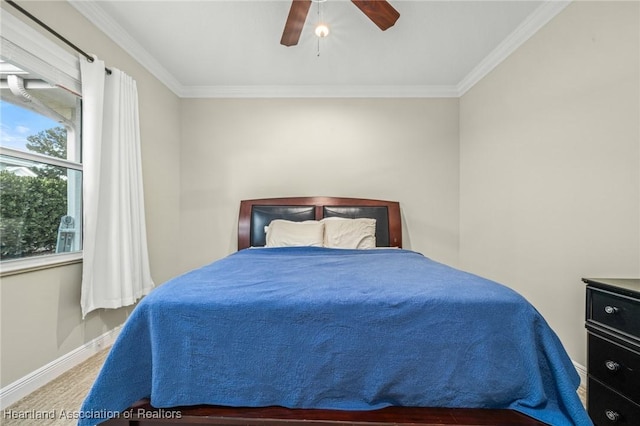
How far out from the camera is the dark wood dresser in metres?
1.31

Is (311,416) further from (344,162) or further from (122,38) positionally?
(122,38)

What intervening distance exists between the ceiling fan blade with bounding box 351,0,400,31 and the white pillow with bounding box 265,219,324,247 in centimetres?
184

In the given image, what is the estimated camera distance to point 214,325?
1.29 m

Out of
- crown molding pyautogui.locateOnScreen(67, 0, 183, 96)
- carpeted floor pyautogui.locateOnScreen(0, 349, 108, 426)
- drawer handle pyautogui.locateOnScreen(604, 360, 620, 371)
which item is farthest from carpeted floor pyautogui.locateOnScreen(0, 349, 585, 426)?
crown molding pyautogui.locateOnScreen(67, 0, 183, 96)

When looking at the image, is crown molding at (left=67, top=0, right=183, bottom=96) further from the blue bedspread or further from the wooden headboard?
the blue bedspread

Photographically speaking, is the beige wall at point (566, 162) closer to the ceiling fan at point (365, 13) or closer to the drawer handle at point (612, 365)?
the drawer handle at point (612, 365)

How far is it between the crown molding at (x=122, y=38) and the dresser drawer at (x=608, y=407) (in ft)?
12.8

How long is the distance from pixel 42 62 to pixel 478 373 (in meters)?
2.97

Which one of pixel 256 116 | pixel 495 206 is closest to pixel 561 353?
pixel 495 206

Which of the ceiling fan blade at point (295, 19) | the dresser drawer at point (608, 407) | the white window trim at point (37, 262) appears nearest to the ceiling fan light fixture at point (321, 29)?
the ceiling fan blade at point (295, 19)

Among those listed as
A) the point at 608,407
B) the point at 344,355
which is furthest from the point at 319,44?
the point at 608,407

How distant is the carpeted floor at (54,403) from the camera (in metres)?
1.61

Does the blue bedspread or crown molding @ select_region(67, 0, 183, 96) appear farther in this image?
crown molding @ select_region(67, 0, 183, 96)

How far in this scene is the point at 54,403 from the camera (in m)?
1.75
